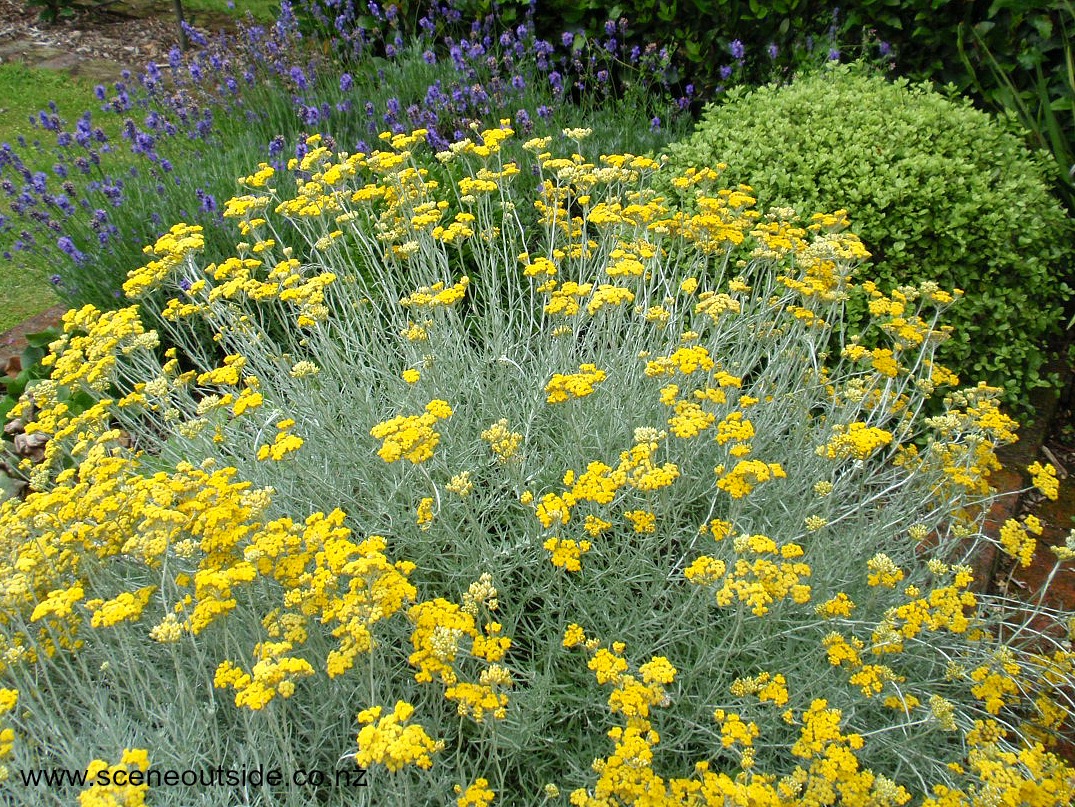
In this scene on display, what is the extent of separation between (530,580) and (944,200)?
2.45 metres

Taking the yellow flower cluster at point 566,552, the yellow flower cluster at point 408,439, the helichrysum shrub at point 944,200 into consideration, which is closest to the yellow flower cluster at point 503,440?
the yellow flower cluster at point 408,439

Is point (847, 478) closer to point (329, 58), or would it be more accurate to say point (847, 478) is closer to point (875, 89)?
point (875, 89)

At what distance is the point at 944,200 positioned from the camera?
131 inches

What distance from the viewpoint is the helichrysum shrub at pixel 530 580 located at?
66.1 inches

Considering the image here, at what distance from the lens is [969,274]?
3.37 m

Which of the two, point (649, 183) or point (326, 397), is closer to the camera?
point (326, 397)

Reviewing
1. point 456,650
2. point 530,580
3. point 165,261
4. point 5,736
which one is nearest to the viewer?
point 5,736

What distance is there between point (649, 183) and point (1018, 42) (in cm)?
217

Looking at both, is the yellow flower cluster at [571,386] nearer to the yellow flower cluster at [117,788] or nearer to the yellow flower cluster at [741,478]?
the yellow flower cluster at [741,478]

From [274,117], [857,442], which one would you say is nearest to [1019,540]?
[857,442]

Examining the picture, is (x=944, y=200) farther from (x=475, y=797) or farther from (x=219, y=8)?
(x=219, y=8)

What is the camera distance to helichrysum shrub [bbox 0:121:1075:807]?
66.1 inches

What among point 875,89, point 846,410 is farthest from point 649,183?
point 846,410

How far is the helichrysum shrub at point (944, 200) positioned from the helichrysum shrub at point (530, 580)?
63cm
